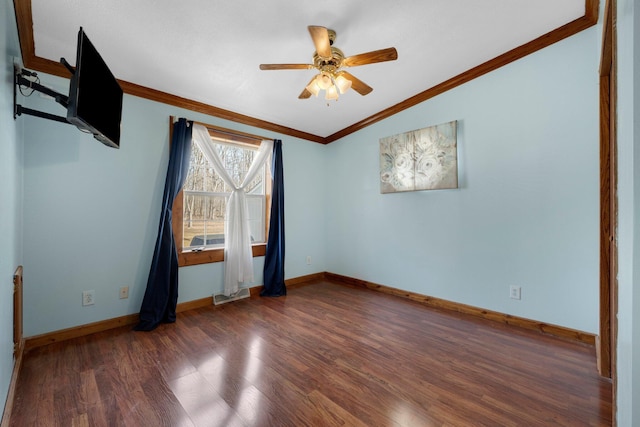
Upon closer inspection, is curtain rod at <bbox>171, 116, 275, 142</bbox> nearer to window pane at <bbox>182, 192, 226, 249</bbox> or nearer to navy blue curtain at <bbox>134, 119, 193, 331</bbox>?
navy blue curtain at <bbox>134, 119, 193, 331</bbox>

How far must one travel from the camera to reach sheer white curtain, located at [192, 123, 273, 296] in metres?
3.09

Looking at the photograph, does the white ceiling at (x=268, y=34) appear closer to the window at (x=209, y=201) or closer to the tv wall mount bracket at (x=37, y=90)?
the tv wall mount bracket at (x=37, y=90)

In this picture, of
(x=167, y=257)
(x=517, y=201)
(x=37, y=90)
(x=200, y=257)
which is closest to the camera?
(x=37, y=90)

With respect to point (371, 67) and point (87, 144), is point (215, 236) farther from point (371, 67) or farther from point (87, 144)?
point (371, 67)

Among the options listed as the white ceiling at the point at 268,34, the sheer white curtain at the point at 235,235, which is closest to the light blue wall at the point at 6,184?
the white ceiling at the point at 268,34

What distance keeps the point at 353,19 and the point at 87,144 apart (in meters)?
2.58

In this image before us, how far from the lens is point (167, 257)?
2.56 meters

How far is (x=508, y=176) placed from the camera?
8.11ft

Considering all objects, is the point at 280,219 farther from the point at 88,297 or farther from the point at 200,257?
the point at 88,297

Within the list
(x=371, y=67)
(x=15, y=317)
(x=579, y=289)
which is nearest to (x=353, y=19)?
(x=371, y=67)

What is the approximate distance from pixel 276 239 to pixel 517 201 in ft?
9.37

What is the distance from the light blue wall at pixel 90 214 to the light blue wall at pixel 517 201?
2761mm

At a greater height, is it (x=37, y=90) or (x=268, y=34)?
(x=268, y=34)

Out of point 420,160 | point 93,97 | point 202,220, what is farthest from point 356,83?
point 202,220
